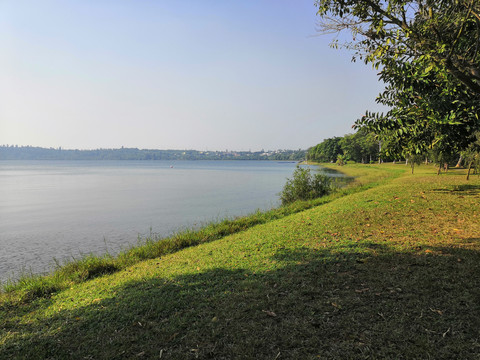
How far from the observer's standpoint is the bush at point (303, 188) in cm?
2627

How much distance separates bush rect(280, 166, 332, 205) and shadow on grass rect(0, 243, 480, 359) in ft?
61.7

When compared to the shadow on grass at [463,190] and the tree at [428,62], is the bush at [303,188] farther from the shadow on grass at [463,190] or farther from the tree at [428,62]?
the tree at [428,62]

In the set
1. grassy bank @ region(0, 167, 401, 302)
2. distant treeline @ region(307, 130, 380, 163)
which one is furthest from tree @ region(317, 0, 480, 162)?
distant treeline @ region(307, 130, 380, 163)

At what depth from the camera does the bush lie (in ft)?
86.2

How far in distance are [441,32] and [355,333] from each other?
897 cm

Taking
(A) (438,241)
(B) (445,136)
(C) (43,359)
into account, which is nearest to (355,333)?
(C) (43,359)

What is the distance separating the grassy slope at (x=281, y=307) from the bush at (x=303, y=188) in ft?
53.0

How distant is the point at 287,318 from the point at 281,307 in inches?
16.0

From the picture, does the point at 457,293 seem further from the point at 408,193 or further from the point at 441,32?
the point at 408,193

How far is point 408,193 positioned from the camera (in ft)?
59.1

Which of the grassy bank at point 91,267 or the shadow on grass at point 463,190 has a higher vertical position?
the shadow on grass at point 463,190

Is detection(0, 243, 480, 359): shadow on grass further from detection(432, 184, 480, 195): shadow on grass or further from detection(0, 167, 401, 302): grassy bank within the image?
detection(432, 184, 480, 195): shadow on grass

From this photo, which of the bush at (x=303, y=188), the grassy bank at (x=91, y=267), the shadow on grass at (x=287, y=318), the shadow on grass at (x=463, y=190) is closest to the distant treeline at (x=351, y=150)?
the bush at (x=303, y=188)

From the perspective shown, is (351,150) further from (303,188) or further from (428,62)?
(428,62)
